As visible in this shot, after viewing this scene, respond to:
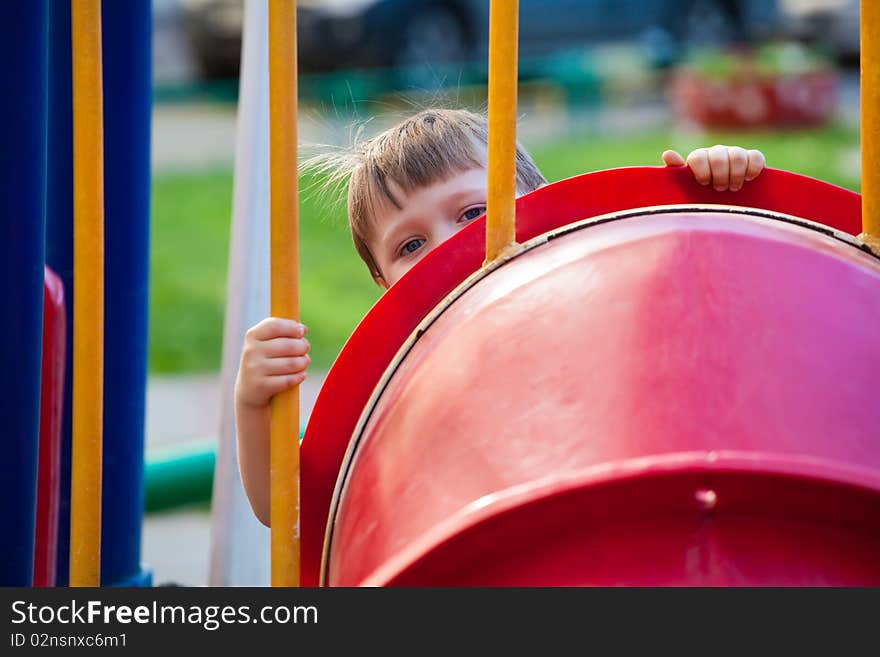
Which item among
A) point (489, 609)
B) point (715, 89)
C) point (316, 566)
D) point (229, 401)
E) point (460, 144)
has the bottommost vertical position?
point (489, 609)

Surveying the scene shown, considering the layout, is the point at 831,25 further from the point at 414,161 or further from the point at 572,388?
the point at 572,388

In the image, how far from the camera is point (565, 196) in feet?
3.30

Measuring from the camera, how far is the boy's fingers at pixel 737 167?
3.28 ft

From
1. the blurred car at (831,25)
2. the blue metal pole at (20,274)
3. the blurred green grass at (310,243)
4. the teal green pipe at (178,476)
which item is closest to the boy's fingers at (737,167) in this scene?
the blue metal pole at (20,274)

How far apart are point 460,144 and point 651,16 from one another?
7351 mm

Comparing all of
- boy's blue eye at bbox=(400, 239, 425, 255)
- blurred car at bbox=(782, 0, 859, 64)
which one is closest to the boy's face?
boy's blue eye at bbox=(400, 239, 425, 255)

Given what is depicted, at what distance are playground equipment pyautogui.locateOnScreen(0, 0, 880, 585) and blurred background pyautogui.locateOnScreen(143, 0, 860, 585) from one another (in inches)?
103

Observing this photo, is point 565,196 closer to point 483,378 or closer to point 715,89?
point 483,378

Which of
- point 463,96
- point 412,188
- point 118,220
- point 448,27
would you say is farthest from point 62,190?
point 448,27

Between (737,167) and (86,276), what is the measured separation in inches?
20.2

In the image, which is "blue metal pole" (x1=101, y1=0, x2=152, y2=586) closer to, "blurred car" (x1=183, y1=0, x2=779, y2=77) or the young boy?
the young boy

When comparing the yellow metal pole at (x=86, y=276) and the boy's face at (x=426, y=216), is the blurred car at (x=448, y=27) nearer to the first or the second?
the boy's face at (x=426, y=216)

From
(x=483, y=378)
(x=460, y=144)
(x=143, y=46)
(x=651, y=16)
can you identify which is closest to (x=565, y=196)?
Answer: (x=483, y=378)

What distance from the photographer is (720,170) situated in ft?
3.27
